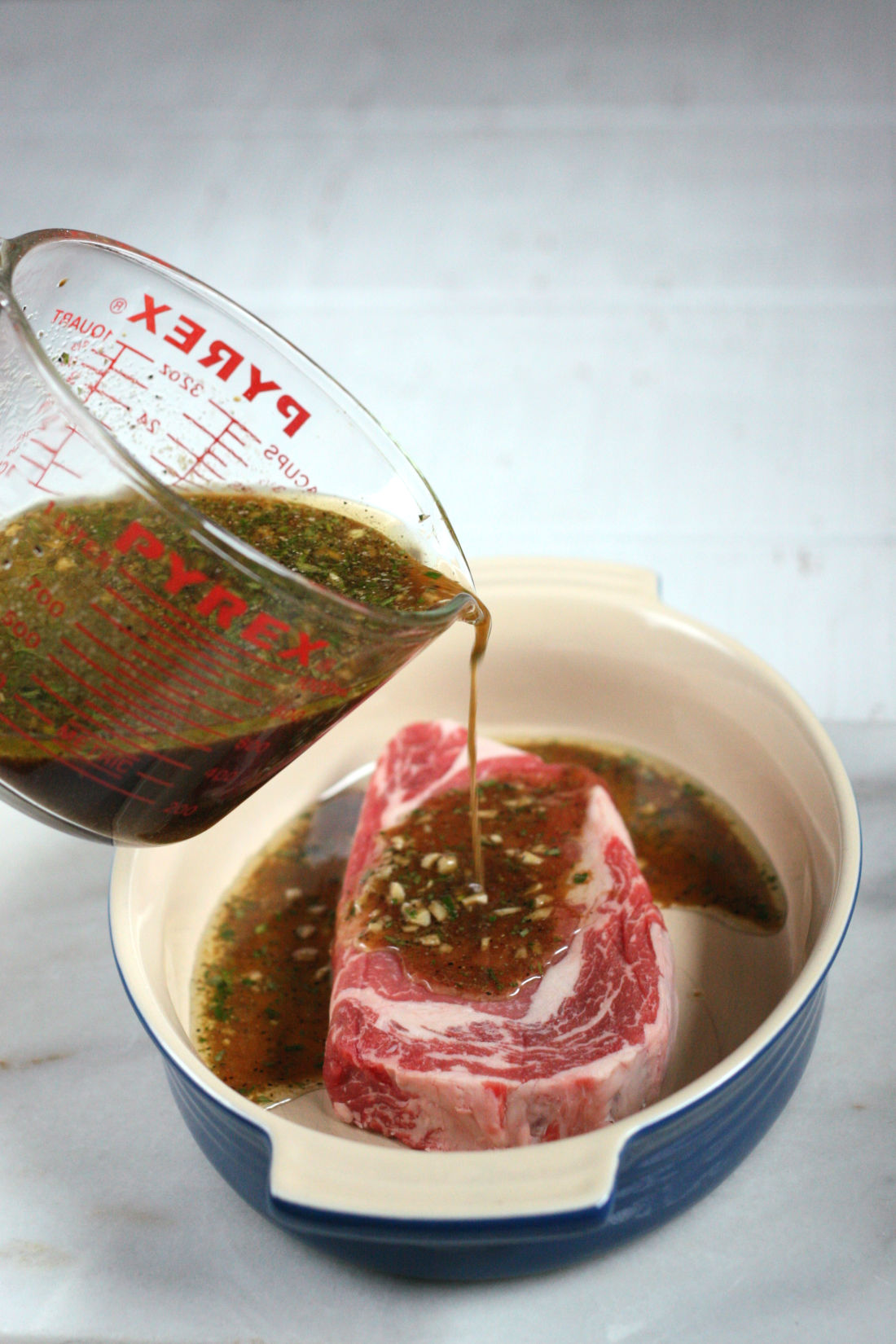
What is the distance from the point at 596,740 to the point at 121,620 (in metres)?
1.07

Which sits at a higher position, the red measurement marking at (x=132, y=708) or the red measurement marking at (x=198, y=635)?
the red measurement marking at (x=198, y=635)

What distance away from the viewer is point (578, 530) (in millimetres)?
2992

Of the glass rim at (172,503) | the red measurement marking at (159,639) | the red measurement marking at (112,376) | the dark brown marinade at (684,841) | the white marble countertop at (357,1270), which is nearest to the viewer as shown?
the glass rim at (172,503)

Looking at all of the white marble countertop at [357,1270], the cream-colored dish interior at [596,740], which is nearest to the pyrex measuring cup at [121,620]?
the cream-colored dish interior at [596,740]

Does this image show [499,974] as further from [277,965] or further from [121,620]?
[121,620]

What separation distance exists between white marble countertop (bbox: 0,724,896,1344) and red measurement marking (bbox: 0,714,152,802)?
551mm

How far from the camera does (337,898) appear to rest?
1.93m

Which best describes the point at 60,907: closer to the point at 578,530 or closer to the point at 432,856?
the point at 432,856

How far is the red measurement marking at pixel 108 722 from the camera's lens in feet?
4.39

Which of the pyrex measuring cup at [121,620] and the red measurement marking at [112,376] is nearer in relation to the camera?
the pyrex measuring cup at [121,620]

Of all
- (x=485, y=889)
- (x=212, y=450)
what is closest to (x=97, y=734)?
(x=212, y=450)

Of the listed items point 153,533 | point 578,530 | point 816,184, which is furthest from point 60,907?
point 816,184

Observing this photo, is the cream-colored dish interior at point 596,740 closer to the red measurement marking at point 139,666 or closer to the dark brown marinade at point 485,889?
the dark brown marinade at point 485,889

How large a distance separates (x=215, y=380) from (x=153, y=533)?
512 millimetres
